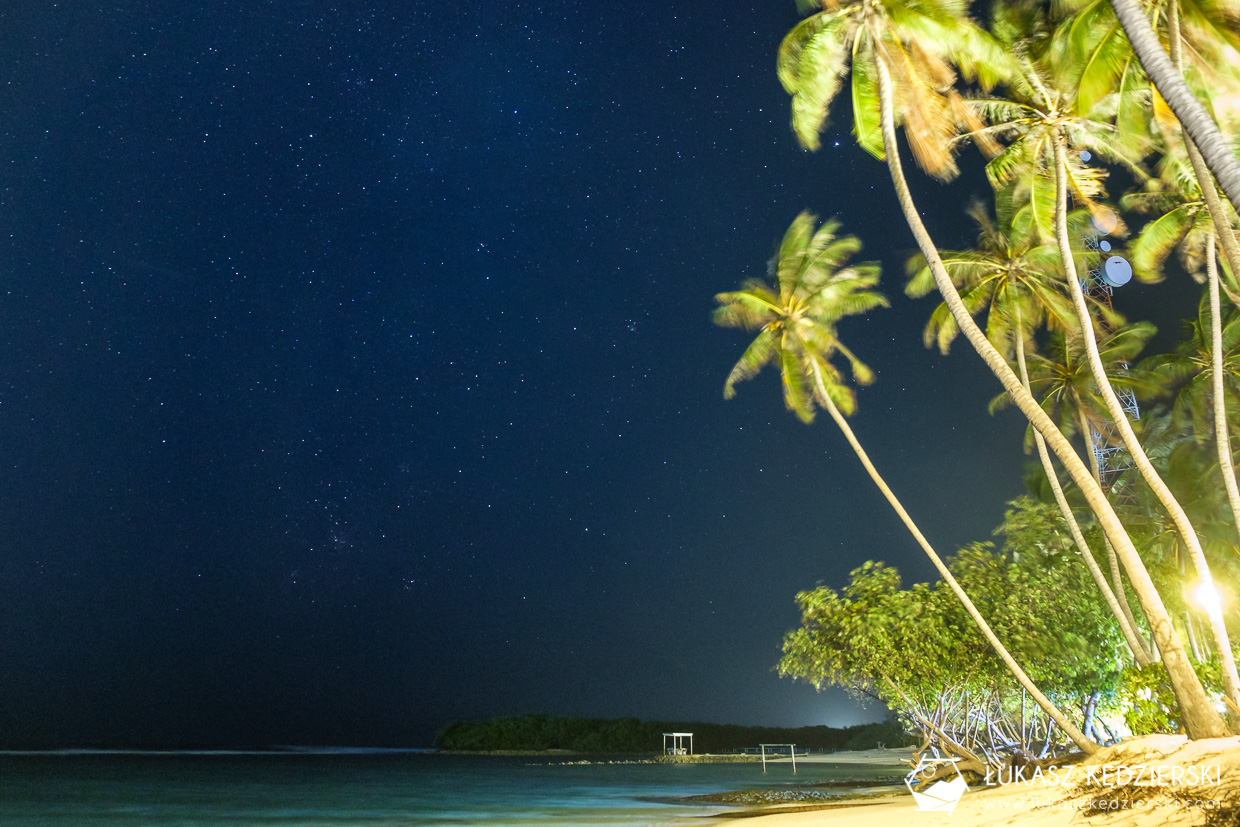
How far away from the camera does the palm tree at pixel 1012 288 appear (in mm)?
18000

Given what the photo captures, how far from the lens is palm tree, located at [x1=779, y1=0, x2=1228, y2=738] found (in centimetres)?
1302

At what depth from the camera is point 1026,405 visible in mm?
13250

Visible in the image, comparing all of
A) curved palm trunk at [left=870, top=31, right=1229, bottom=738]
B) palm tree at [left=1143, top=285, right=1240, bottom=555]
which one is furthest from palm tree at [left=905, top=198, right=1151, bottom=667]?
curved palm trunk at [left=870, top=31, right=1229, bottom=738]

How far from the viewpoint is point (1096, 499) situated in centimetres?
1248

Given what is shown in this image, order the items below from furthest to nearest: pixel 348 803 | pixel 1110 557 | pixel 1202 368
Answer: pixel 348 803 → pixel 1202 368 → pixel 1110 557

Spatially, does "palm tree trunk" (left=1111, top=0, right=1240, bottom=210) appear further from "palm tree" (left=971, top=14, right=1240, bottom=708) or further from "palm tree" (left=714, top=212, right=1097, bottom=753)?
"palm tree" (left=714, top=212, right=1097, bottom=753)

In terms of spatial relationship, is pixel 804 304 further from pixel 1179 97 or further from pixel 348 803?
pixel 348 803

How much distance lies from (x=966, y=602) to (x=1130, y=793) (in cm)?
752

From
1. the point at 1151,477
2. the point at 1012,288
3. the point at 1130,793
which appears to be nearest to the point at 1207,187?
the point at 1151,477

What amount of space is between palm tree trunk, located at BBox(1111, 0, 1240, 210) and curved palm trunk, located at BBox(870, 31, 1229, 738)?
5.52 meters

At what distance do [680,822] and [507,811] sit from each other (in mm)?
12539

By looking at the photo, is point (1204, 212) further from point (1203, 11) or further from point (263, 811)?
point (263, 811)

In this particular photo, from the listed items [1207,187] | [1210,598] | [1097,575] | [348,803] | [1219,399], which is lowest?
[348,803]

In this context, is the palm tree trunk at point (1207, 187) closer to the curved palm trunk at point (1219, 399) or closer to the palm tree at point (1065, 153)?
the palm tree at point (1065, 153)
